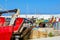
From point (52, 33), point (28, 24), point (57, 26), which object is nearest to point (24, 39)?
point (28, 24)

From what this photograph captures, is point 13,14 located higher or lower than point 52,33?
higher

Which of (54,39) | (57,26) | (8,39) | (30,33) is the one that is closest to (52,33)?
(54,39)

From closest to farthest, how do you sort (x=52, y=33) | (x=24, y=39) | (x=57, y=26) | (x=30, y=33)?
(x=24, y=39) < (x=30, y=33) < (x=52, y=33) < (x=57, y=26)

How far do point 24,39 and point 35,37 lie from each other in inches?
42.4

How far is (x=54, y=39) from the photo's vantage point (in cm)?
970

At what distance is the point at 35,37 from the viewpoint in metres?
9.70

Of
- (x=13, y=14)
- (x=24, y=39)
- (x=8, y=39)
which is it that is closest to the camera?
(x=8, y=39)

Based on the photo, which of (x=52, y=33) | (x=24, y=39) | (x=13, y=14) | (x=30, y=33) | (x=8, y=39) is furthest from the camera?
(x=52, y=33)

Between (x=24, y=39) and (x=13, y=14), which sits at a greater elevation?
(x=13, y=14)

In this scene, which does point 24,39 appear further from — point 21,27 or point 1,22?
point 1,22

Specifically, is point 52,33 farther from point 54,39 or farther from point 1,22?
point 1,22

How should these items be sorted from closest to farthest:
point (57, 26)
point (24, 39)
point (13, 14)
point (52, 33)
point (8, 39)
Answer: point (8, 39) < point (13, 14) < point (24, 39) < point (52, 33) < point (57, 26)

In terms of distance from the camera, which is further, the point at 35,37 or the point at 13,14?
the point at 35,37

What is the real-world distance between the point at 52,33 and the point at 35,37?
5.07 feet
